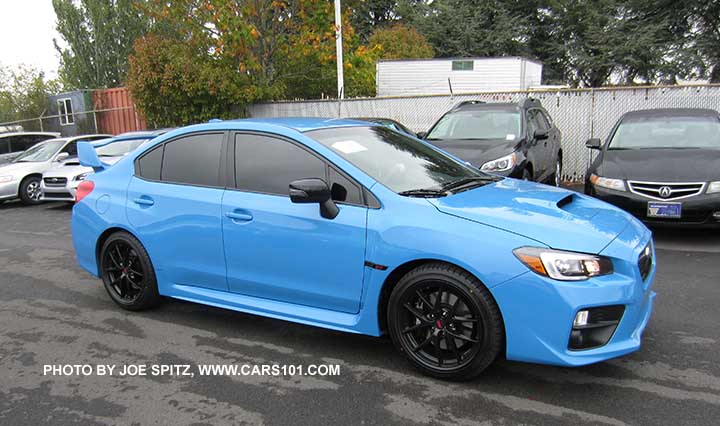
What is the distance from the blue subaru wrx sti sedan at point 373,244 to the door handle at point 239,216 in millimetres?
14

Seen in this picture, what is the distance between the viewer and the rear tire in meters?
12.2

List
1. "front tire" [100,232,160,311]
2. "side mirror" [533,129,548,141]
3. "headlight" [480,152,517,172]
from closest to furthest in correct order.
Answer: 1. "front tire" [100,232,160,311]
2. "headlight" [480,152,517,172]
3. "side mirror" [533,129,548,141]

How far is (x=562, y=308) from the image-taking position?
2.95 m

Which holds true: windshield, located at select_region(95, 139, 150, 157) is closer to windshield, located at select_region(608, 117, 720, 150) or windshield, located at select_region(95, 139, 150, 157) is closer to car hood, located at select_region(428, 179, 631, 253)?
windshield, located at select_region(608, 117, 720, 150)

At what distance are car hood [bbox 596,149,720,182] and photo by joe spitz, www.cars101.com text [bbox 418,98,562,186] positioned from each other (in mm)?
1189

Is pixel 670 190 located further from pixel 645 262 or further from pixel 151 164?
pixel 151 164

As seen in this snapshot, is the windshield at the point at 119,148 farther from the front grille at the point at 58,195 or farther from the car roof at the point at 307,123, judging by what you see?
the car roof at the point at 307,123

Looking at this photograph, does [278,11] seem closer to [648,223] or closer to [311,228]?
[648,223]

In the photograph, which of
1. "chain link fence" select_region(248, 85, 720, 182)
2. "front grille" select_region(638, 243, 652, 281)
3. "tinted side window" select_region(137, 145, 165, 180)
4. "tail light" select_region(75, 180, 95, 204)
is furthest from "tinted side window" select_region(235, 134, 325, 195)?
"chain link fence" select_region(248, 85, 720, 182)

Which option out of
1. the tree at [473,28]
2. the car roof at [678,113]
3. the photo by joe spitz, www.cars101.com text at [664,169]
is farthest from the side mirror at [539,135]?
the tree at [473,28]

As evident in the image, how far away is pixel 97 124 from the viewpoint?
76.1 feet

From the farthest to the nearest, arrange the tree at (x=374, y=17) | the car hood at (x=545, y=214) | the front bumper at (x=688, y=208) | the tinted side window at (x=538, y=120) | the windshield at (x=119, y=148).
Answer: the tree at (x=374, y=17), the windshield at (x=119, y=148), the tinted side window at (x=538, y=120), the front bumper at (x=688, y=208), the car hood at (x=545, y=214)

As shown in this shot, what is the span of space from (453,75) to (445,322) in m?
16.6

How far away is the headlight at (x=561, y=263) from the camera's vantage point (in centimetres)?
299
